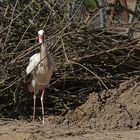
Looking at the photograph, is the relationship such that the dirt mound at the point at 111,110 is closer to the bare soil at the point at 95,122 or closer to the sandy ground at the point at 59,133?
the bare soil at the point at 95,122

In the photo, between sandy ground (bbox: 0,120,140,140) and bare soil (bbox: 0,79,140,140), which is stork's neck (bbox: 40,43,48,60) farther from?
sandy ground (bbox: 0,120,140,140)

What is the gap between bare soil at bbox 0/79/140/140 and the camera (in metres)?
5.99

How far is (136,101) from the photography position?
7.21 meters

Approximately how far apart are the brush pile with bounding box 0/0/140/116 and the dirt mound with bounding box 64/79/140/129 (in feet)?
1.03

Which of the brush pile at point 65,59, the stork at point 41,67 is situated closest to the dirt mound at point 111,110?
the brush pile at point 65,59

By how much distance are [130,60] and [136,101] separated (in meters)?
1.11

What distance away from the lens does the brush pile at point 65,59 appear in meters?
7.72

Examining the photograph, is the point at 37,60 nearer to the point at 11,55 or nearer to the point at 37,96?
the point at 11,55

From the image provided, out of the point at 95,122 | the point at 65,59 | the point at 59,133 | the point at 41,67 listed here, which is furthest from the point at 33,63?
the point at 59,133

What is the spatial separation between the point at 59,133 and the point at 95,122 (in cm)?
110

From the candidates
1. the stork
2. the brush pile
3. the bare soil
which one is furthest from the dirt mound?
the stork

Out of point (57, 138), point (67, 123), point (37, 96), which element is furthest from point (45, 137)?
point (37, 96)

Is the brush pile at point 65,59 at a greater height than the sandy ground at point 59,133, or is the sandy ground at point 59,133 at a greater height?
the brush pile at point 65,59

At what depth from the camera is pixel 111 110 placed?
282 inches
